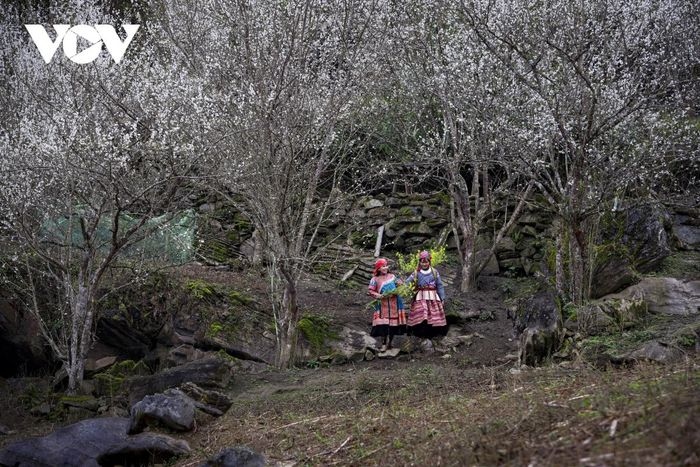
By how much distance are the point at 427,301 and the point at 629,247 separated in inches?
141

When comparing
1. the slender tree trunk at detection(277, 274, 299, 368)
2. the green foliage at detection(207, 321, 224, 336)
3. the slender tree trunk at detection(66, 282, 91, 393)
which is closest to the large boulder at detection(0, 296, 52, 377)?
the slender tree trunk at detection(66, 282, 91, 393)

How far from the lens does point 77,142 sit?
1055 cm

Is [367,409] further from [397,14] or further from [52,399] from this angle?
[397,14]

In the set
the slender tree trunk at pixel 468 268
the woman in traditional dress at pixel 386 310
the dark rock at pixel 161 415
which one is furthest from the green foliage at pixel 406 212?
the dark rock at pixel 161 415

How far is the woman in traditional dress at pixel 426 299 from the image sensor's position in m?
11.7

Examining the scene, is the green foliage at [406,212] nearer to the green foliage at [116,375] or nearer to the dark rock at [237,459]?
the green foliage at [116,375]

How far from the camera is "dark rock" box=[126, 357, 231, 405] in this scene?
8016 mm

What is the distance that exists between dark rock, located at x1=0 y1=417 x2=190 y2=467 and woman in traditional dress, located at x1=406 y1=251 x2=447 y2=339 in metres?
5.96

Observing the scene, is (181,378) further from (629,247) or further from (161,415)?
(629,247)

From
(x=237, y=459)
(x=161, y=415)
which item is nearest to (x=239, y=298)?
(x=161, y=415)

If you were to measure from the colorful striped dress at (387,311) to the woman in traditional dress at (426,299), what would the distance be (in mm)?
294

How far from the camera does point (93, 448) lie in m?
6.38

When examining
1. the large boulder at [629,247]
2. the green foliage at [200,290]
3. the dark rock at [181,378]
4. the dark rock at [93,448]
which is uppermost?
the large boulder at [629,247]

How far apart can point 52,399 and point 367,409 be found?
550 cm
